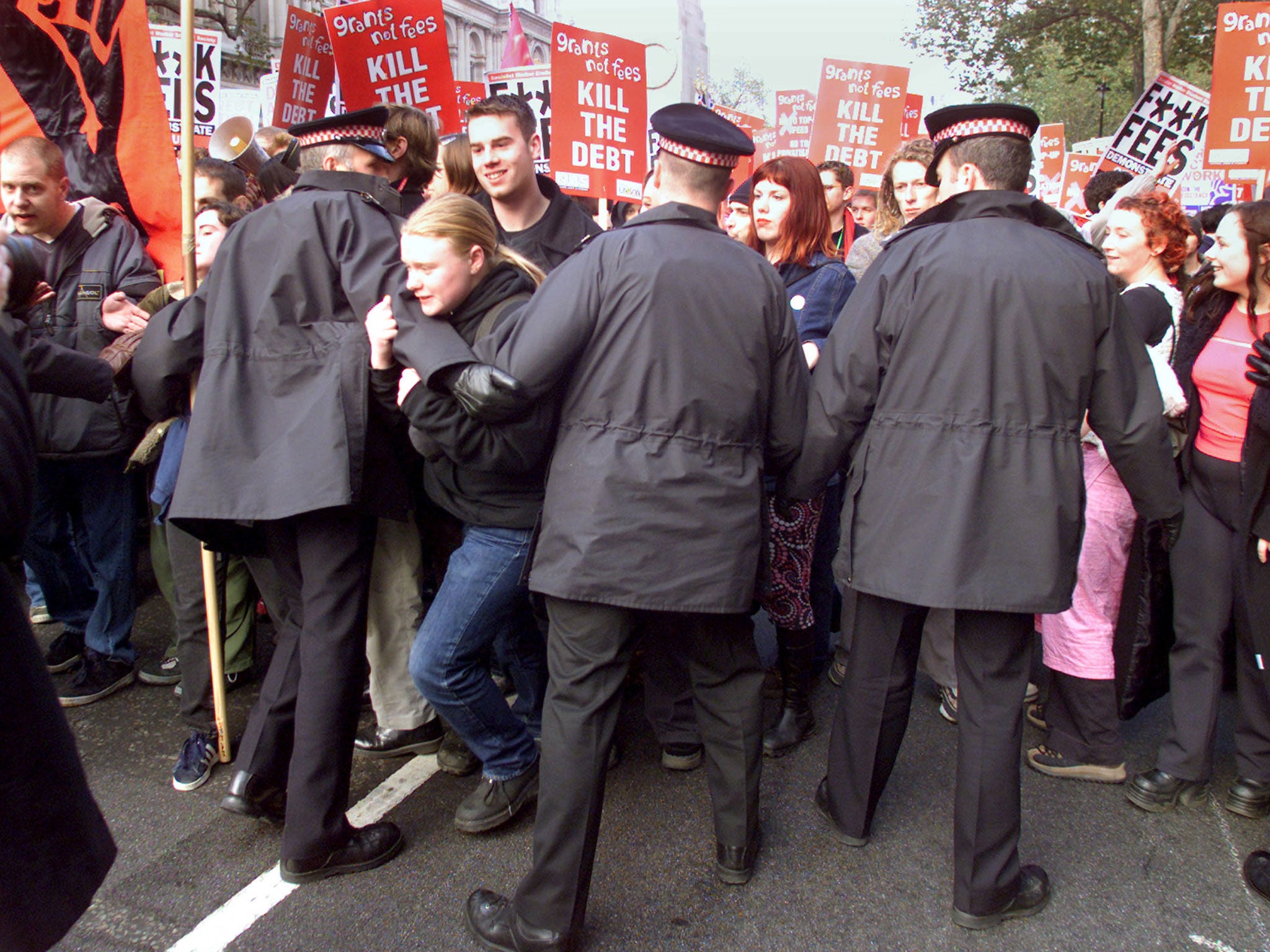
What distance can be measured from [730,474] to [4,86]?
10.4 feet

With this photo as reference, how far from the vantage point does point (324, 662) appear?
8.95 feet

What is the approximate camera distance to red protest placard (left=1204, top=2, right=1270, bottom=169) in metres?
5.99

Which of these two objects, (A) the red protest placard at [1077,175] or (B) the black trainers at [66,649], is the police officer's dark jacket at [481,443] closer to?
(B) the black trainers at [66,649]

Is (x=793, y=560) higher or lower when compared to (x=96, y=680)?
higher

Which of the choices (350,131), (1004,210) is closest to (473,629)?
(350,131)

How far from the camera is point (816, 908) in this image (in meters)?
2.69

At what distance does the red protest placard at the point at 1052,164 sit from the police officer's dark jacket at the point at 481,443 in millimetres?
11825

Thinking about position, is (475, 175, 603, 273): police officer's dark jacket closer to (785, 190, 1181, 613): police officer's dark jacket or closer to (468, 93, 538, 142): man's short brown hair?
(468, 93, 538, 142): man's short brown hair

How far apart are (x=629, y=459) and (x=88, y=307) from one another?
8.69 ft

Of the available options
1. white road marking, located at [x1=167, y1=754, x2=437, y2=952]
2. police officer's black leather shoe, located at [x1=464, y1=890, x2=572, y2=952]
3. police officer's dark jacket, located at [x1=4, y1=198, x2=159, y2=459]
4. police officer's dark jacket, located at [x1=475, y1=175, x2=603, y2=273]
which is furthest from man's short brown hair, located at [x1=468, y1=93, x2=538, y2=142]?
police officer's black leather shoe, located at [x1=464, y1=890, x2=572, y2=952]

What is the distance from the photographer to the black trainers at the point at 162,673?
160 inches

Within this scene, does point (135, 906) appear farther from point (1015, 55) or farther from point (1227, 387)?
point (1015, 55)

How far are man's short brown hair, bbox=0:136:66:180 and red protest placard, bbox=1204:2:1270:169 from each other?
6313mm

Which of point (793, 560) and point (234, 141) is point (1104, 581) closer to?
point (793, 560)
